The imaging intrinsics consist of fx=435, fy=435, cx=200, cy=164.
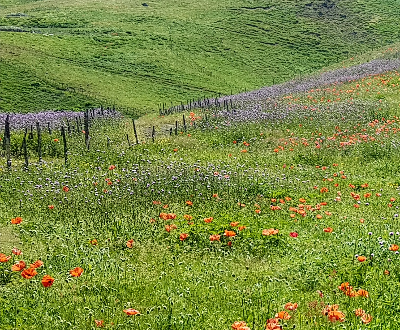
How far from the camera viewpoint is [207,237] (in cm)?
957

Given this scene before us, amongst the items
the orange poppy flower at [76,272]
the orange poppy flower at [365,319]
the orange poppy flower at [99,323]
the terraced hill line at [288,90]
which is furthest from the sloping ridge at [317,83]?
the orange poppy flower at [365,319]

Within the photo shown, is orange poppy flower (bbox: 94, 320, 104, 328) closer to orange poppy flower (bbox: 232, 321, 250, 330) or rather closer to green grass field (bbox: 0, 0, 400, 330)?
green grass field (bbox: 0, 0, 400, 330)

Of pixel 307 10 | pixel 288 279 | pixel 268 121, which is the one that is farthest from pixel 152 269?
pixel 307 10

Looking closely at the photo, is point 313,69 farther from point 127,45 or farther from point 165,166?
point 165,166

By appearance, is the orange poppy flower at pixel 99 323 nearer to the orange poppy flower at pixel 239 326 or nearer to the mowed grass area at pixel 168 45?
the orange poppy flower at pixel 239 326

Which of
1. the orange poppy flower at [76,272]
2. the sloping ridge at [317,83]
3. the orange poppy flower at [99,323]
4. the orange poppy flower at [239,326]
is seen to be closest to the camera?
the orange poppy flower at [239,326]

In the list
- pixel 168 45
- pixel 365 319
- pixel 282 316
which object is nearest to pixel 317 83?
pixel 168 45

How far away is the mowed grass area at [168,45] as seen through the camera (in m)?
45.4

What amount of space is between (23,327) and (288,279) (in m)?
4.39

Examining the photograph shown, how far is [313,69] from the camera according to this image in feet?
200

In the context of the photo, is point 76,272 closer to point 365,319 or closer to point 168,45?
point 365,319

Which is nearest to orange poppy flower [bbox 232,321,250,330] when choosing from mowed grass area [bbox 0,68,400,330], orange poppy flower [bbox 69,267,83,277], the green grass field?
the green grass field

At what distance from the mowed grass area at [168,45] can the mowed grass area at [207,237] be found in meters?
26.4

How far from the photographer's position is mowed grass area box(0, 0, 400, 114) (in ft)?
149
